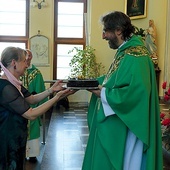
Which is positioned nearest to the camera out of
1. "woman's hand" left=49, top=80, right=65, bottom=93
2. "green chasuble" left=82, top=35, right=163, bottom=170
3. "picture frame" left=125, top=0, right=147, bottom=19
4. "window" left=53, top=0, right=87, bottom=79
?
"green chasuble" left=82, top=35, right=163, bottom=170

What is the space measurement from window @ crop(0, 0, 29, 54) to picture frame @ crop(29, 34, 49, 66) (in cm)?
54

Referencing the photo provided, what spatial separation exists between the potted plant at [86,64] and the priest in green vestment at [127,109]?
6.58 metres

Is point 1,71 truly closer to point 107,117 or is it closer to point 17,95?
point 17,95

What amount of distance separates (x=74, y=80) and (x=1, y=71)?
0.55m

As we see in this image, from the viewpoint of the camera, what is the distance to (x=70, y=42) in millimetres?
9797

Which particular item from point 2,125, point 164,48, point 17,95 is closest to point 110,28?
point 17,95

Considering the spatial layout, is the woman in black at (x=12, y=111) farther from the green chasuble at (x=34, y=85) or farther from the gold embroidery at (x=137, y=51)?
the green chasuble at (x=34, y=85)

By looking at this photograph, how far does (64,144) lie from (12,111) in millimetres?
2917

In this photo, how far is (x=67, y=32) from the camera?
9781 mm

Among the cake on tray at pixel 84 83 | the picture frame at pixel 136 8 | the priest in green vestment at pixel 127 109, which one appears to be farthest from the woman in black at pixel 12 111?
the picture frame at pixel 136 8

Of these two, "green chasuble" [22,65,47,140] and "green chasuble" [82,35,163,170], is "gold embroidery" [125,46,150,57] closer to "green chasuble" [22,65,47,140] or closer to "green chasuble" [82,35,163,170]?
"green chasuble" [82,35,163,170]

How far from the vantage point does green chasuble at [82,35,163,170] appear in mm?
1930

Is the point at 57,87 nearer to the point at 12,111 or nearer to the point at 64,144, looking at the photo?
the point at 12,111

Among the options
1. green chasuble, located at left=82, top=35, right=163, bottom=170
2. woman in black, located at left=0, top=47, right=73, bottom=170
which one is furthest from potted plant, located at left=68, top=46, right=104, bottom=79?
green chasuble, located at left=82, top=35, right=163, bottom=170
